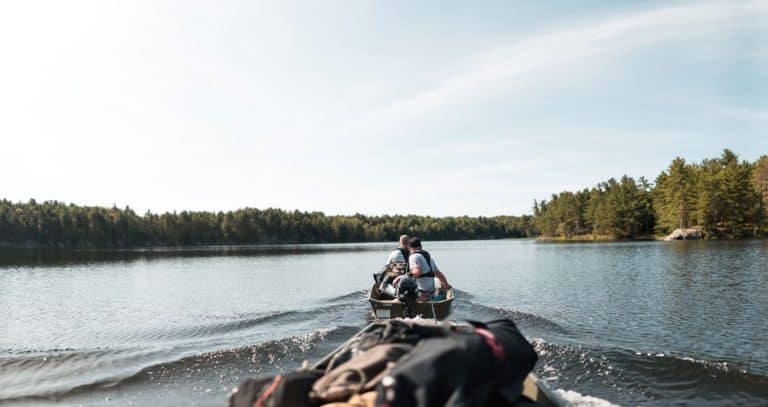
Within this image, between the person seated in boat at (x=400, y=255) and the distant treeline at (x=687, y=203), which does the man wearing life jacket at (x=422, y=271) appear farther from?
the distant treeline at (x=687, y=203)

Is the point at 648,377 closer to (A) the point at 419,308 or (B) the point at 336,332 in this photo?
(A) the point at 419,308

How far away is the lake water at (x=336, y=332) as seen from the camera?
32.0 ft


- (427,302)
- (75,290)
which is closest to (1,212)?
(75,290)

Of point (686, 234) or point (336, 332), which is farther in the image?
point (686, 234)

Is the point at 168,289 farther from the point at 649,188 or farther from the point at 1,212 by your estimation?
the point at 1,212

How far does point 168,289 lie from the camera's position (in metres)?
31.5

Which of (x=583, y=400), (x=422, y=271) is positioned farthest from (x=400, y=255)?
(x=583, y=400)

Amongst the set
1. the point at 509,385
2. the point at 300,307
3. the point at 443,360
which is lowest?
the point at 300,307

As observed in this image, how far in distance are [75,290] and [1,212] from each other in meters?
139

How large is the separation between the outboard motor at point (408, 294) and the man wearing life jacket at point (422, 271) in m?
0.24

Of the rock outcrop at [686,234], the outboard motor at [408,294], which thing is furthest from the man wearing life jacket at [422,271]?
the rock outcrop at [686,234]

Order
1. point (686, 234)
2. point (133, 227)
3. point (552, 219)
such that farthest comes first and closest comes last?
point (133, 227), point (552, 219), point (686, 234)

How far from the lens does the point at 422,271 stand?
44.8ft

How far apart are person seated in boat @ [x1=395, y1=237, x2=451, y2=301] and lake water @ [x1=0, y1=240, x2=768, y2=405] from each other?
8.42 feet
